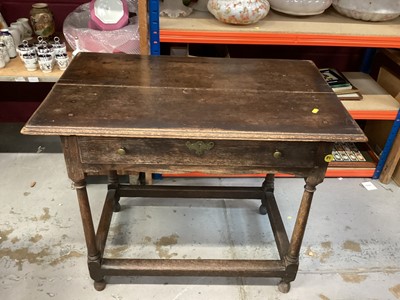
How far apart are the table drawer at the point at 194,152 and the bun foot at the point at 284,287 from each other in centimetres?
63

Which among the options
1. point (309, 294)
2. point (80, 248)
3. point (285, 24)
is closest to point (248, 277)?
point (309, 294)

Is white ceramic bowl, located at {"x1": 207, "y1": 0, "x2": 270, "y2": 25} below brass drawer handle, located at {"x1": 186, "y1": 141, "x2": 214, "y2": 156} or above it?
above

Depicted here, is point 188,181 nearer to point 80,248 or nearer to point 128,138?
point 80,248

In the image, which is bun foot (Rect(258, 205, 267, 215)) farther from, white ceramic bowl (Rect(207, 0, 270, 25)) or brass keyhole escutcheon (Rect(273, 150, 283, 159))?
white ceramic bowl (Rect(207, 0, 270, 25))

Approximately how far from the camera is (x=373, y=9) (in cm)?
196

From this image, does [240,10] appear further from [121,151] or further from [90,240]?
[90,240]

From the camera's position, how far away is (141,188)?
2002 mm

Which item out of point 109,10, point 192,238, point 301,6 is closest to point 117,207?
point 192,238

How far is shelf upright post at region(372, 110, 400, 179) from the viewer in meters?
2.19

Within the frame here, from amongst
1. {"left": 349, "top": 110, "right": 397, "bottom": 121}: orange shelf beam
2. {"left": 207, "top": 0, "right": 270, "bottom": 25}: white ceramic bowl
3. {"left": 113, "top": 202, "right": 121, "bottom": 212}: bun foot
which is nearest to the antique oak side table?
{"left": 207, "top": 0, "right": 270, "bottom": 25}: white ceramic bowl

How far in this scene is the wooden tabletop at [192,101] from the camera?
1.21 m

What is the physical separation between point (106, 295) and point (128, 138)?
0.78m

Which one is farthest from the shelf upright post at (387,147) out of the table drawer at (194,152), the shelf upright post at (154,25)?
the shelf upright post at (154,25)

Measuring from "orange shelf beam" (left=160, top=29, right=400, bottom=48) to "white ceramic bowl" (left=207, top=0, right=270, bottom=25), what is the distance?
0.23 ft
